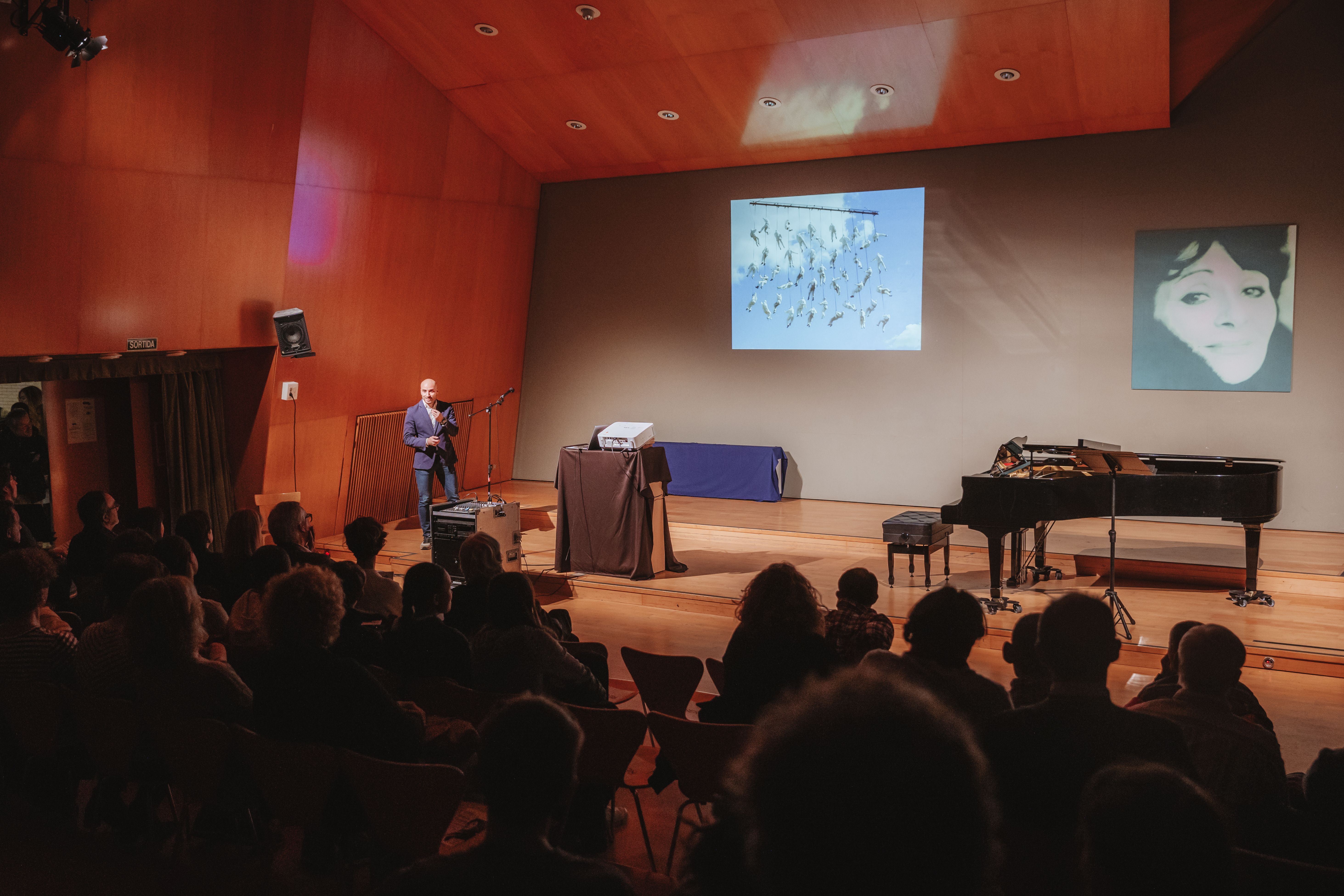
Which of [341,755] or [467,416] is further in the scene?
[467,416]

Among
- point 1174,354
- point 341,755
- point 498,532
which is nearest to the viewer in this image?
point 341,755

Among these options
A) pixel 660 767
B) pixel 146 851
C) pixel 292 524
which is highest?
pixel 292 524

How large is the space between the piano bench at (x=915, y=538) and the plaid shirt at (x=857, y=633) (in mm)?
3330

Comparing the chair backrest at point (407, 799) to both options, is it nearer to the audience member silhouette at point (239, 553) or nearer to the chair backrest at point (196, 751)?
the chair backrest at point (196, 751)

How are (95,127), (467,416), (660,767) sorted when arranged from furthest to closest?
1. (467,416)
2. (95,127)
3. (660,767)

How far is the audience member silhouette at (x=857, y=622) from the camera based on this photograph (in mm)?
3445

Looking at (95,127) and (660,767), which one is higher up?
(95,127)

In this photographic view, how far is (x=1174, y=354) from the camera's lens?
27.8 ft

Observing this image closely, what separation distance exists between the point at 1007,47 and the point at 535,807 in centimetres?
758

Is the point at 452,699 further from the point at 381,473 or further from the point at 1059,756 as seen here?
the point at 381,473

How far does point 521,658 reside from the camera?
3.17m

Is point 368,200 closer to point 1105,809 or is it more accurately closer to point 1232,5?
point 1232,5

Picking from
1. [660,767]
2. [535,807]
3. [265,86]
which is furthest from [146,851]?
[265,86]

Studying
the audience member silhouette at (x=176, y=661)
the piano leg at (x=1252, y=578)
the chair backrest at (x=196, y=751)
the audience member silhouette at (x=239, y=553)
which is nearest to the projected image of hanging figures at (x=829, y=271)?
the piano leg at (x=1252, y=578)
